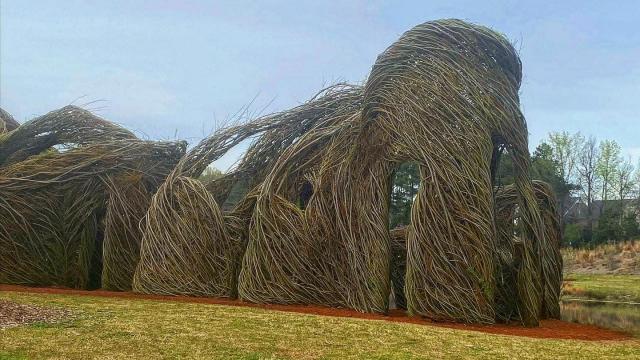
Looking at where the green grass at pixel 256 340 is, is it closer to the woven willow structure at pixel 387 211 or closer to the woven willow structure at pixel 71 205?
the woven willow structure at pixel 387 211

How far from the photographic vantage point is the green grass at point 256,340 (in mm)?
7660

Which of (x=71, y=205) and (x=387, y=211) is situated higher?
(x=387, y=211)

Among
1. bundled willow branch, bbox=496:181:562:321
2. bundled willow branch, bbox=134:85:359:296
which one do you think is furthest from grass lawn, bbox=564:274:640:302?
bundled willow branch, bbox=134:85:359:296

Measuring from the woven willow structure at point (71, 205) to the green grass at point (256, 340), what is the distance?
6.63 meters

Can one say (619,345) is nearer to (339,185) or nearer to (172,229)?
(339,185)

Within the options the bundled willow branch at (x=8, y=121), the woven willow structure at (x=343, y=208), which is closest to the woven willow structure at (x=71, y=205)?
the woven willow structure at (x=343, y=208)

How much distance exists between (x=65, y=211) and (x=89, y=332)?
953 centimetres

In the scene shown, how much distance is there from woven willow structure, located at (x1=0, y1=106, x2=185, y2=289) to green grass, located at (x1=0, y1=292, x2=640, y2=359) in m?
6.63

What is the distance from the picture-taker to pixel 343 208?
13.6m

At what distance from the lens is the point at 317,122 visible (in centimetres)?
1688

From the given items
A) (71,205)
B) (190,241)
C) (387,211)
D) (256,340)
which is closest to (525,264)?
(387,211)

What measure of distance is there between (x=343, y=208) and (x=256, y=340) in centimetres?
543

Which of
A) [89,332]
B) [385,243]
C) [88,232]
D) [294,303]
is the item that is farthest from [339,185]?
[88,232]

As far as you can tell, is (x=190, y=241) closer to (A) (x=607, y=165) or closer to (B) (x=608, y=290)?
(B) (x=608, y=290)
